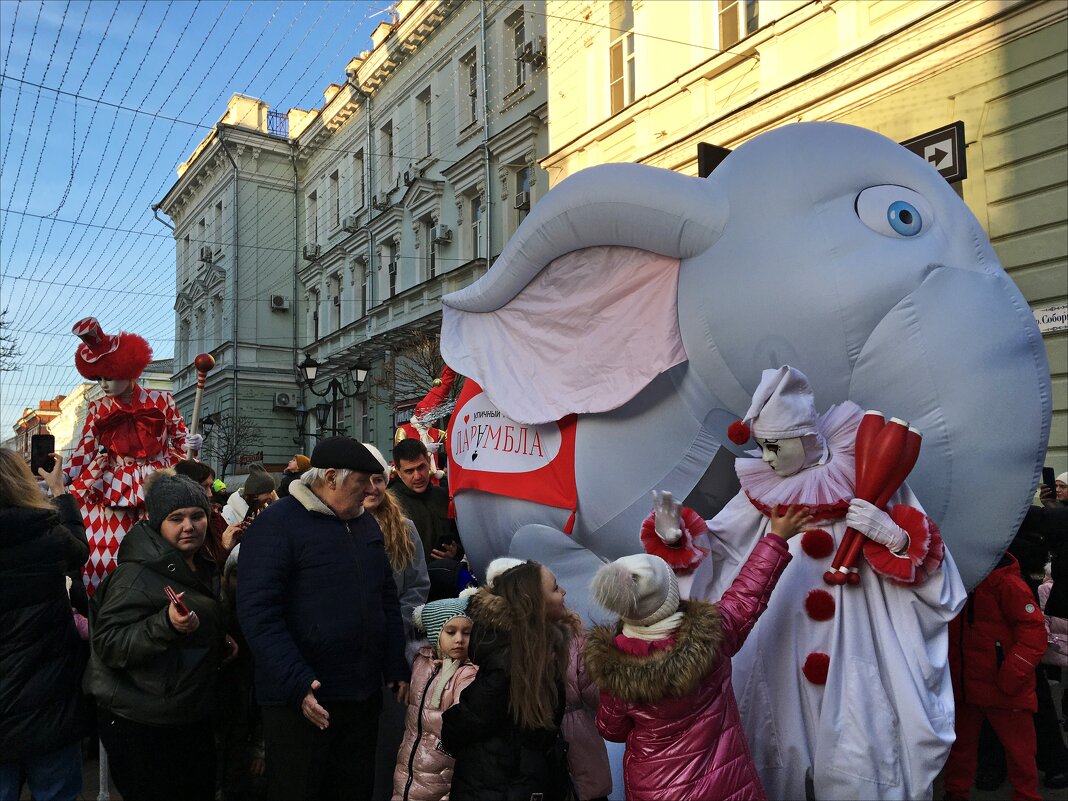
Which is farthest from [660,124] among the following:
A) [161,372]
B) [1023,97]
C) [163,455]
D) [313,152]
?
[161,372]

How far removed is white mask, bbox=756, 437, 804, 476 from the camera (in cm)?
280

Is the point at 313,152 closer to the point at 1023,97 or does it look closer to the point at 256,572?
the point at 1023,97

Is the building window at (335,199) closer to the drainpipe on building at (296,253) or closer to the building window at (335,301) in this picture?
the building window at (335,301)

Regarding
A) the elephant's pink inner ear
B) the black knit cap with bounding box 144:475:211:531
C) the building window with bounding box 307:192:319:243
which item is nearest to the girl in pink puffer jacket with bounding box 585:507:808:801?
the elephant's pink inner ear

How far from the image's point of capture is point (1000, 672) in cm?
375

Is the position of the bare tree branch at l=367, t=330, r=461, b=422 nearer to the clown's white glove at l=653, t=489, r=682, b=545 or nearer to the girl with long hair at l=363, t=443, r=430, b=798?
the girl with long hair at l=363, t=443, r=430, b=798

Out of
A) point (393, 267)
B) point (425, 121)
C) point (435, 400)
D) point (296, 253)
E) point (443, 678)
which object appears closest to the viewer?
point (443, 678)

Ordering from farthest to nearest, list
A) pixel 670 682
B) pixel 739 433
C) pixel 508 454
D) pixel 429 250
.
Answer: pixel 429 250, pixel 508 454, pixel 739 433, pixel 670 682

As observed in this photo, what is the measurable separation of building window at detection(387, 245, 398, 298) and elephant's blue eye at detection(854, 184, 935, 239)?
2045 centimetres

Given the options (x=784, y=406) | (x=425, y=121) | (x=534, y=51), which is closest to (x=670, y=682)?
(x=784, y=406)

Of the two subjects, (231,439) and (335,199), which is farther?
(231,439)

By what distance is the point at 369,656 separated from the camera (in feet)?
10.1

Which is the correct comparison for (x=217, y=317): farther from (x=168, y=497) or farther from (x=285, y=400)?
(x=168, y=497)

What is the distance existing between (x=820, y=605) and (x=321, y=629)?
1.59 metres
